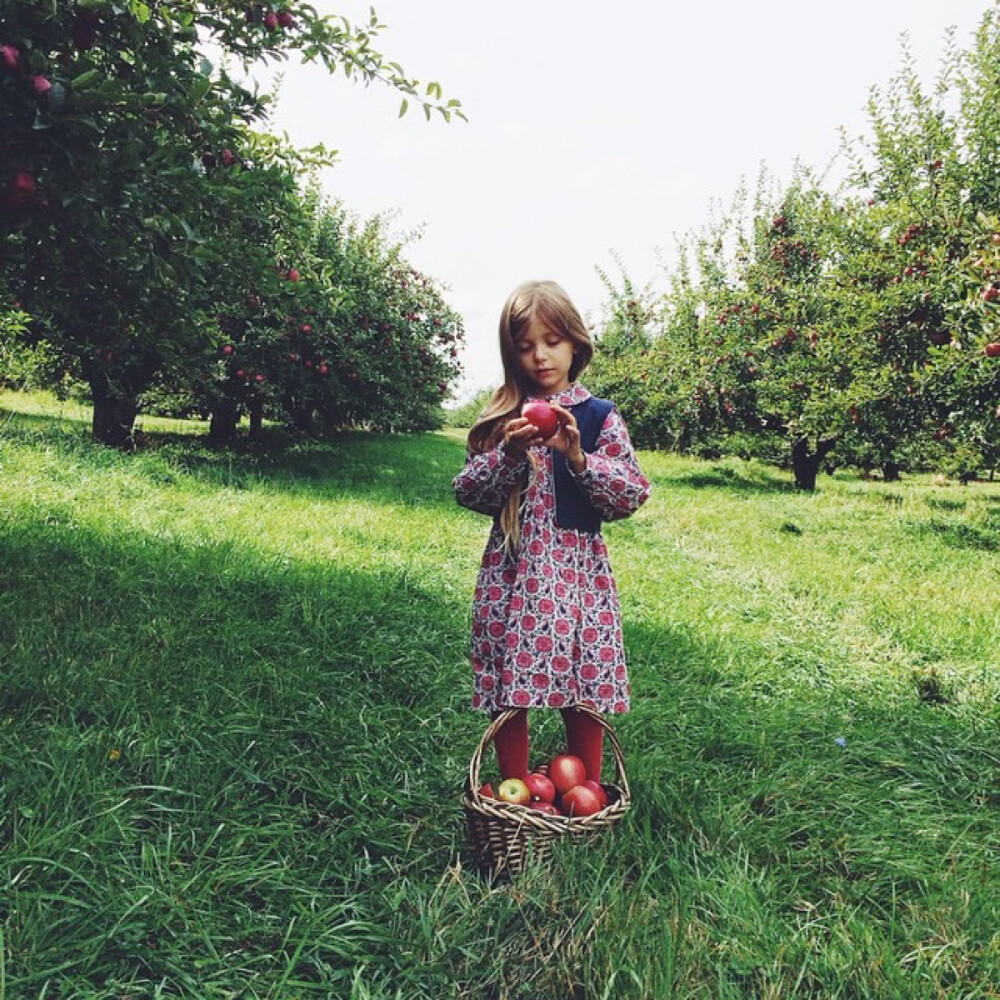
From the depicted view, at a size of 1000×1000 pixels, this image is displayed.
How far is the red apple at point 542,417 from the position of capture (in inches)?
83.4

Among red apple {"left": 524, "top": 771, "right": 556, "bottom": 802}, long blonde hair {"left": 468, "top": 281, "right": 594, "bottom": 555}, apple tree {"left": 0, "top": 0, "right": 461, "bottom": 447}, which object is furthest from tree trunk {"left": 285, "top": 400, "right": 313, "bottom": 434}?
red apple {"left": 524, "top": 771, "right": 556, "bottom": 802}

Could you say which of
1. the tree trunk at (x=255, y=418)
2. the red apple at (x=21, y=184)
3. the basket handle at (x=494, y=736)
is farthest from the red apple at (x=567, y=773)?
the tree trunk at (x=255, y=418)

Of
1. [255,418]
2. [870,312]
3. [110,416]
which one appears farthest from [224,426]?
[870,312]

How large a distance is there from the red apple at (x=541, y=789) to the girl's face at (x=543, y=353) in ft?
4.29

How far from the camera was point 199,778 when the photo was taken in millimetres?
2359

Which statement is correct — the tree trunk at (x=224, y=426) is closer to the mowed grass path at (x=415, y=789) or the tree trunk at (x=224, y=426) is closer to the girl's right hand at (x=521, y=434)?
the mowed grass path at (x=415, y=789)

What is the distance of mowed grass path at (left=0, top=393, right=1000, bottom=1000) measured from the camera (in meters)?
1.74

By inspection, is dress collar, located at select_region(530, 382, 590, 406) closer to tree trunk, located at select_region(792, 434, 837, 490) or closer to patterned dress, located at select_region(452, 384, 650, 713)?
patterned dress, located at select_region(452, 384, 650, 713)

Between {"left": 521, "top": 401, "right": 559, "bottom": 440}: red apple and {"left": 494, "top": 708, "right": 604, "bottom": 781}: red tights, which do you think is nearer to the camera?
{"left": 521, "top": 401, "right": 559, "bottom": 440}: red apple

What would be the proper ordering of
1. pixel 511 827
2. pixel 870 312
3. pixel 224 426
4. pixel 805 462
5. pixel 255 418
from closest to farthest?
pixel 511 827 < pixel 870 312 < pixel 224 426 < pixel 255 418 < pixel 805 462

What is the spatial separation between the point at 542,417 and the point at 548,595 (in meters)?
0.57

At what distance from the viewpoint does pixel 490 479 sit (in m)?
2.34

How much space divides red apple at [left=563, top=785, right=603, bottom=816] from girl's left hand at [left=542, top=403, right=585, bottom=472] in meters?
1.01

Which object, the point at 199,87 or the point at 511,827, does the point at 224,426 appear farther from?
the point at 511,827
